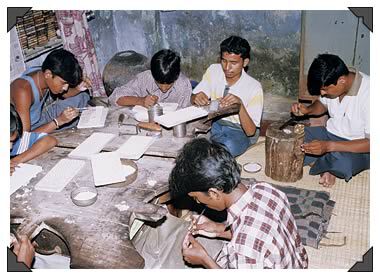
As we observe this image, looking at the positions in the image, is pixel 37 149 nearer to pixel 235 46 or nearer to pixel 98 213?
pixel 98 213

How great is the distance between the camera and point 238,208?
2.20 meters

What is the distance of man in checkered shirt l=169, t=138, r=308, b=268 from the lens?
2.04 metres

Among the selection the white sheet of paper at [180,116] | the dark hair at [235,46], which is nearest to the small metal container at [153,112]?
the white sheet of paper at [180,116]

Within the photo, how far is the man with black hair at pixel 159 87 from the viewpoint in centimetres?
401

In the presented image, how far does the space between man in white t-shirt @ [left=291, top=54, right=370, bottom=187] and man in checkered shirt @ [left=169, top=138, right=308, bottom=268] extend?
1.79 metres

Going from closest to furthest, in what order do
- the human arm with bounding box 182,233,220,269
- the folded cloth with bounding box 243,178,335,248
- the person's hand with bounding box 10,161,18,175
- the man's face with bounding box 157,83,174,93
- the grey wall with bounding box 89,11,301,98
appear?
the human arm with bounding box 182,233,220,269
the person's hand with bounding box 10,161,18,175
the folded cloth with bounding box 243,178,335,248
the man's face with bounding box 157,83,174,93
the grey wall with bounding box 89,11,301,98

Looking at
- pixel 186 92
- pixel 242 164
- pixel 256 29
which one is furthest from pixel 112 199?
pixel 256 29

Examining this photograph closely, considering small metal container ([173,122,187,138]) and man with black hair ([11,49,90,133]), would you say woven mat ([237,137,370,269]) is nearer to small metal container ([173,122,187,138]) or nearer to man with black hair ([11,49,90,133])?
small metal container ([173,122,187,138])

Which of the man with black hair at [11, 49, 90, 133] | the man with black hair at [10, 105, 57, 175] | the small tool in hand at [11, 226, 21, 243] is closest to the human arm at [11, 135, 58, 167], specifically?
the man with black hair at [10, 105, 57, 175]

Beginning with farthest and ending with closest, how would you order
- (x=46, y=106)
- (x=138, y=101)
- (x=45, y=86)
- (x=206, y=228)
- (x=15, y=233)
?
(x=46, y=106) → (x=138, y=101) → (x=45, y=86) → (x=206, y=228) → (x=15, y=233)

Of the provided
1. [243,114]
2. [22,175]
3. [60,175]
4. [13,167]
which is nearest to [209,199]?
[60,175]

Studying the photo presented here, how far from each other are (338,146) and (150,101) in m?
1.91

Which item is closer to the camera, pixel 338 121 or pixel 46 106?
pixel 338 121

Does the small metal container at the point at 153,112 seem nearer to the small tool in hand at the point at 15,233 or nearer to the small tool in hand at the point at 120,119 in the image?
A: the small tool in hand at the point at 120,119
